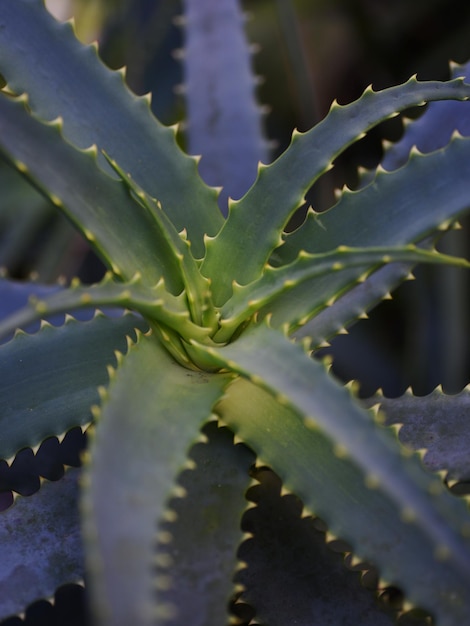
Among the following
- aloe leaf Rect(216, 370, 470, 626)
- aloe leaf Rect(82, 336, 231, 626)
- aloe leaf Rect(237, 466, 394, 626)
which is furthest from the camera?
aloe leaf Rect(237, 466, 394, 626)

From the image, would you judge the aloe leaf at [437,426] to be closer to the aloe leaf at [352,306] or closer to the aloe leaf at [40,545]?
the aloe leaf at [352,306]

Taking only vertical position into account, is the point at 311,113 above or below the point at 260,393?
above

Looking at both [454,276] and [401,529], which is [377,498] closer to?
[401,529]

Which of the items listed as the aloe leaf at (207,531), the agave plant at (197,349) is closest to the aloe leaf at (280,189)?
the agave plant at (197,349)

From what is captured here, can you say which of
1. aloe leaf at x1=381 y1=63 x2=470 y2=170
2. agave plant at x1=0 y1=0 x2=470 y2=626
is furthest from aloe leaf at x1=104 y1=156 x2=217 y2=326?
aloe leaf at x1=381 y1=63 x2=470 y2=170

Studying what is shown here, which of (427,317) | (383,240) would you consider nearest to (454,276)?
(427,317)

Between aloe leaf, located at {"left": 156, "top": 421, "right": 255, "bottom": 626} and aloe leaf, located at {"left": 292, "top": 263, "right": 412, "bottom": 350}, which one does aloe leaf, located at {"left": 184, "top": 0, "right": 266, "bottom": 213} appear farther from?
aloe leaf, located at {"left": 156, "top": 421, "right": 255, "bottom": 626}
